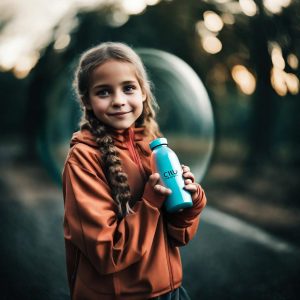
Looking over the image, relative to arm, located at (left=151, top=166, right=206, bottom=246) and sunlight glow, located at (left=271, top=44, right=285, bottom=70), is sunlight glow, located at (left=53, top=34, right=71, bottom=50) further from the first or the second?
arm, located at (left=151, top=166, right=206, bottom=246)

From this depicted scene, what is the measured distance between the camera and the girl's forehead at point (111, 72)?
1441mm

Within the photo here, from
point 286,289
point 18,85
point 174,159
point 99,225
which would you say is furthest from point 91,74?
point 18,85

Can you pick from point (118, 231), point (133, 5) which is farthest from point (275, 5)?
point (118, 231)

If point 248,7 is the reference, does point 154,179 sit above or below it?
below

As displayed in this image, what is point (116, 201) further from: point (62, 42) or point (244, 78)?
point (244, 78)

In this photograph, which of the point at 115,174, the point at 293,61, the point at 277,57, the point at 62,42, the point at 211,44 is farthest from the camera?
the point at 211,44

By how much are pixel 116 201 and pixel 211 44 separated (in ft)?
8.89

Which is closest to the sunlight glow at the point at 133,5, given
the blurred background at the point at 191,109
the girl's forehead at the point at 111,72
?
the blurred background at the point at 191,109

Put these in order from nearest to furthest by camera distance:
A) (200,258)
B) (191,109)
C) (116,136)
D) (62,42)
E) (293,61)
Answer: (116,136), (200,258), (293,61), (191,109), (62,42)

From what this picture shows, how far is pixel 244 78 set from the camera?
3842 millimetres

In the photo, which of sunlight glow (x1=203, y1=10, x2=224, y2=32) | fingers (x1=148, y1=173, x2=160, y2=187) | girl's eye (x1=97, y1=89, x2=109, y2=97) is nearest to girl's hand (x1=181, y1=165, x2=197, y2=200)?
fingers (x1=148, y1=173, x2=160, y2=187)

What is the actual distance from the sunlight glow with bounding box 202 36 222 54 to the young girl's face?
2.43 meters

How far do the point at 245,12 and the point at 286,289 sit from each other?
221 centimetres

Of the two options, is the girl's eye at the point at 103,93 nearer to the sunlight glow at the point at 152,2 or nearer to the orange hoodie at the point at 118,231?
the orange hoodie at the point at 118,231
